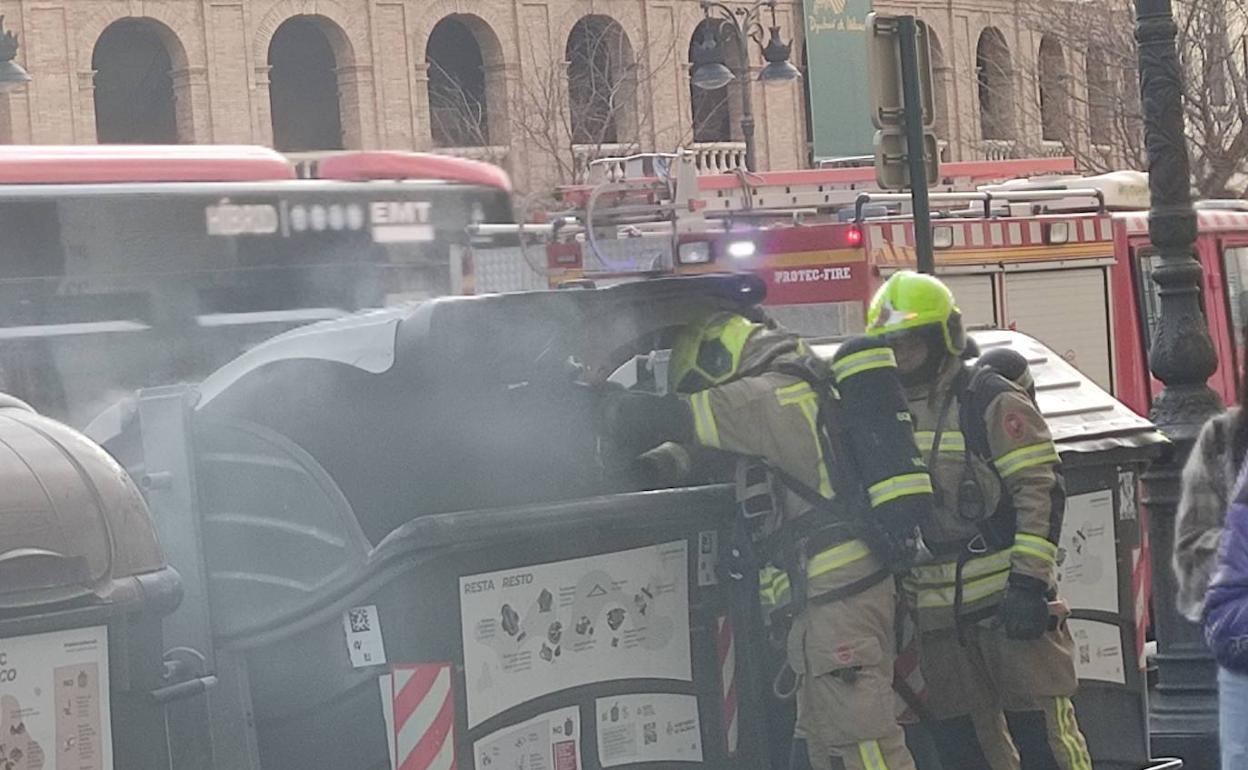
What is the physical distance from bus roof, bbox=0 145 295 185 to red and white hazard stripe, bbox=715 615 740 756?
17.5 feet

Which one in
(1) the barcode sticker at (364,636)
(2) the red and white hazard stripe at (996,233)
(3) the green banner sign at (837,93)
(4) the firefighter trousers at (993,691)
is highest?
(3) the green banner sign at (837,93)

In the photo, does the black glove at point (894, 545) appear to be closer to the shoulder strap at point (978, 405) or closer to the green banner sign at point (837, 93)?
the shoulder strap at point (978, 405)

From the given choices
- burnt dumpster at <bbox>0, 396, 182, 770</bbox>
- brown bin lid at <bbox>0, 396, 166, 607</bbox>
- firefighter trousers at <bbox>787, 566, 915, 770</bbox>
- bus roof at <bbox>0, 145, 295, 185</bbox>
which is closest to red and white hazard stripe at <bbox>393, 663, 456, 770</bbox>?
burnt dumpster at <bbox>0, 396, 182, 770</bbox>

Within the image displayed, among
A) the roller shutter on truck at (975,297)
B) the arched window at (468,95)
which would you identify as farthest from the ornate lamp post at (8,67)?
the arched window at (468,95)

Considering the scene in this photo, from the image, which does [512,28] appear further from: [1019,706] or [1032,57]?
[1019,706]

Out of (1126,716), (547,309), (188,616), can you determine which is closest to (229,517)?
(188,616)

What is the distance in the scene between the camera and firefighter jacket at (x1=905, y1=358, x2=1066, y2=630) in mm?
6355

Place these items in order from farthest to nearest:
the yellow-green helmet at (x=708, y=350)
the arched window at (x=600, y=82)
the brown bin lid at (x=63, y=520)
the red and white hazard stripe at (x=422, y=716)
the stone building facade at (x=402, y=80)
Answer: the arched window at (x=600, y=82)
the stone building facade at (x=402, y=80)
the yellow-green helmet at (x=708, y=350)
the red and white hazard stripe at (x=422, y=716)
the brown bin lid at (x=63, y=520)

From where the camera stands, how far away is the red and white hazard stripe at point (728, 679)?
19.4 ft

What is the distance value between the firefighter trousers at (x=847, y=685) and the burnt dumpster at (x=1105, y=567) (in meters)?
1.51

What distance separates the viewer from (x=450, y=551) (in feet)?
17.0

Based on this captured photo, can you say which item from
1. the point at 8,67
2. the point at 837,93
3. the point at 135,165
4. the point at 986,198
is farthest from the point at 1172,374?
the point at 837,93

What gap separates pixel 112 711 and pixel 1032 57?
39.7m

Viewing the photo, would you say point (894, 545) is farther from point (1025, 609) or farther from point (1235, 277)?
point (1235, 277)
